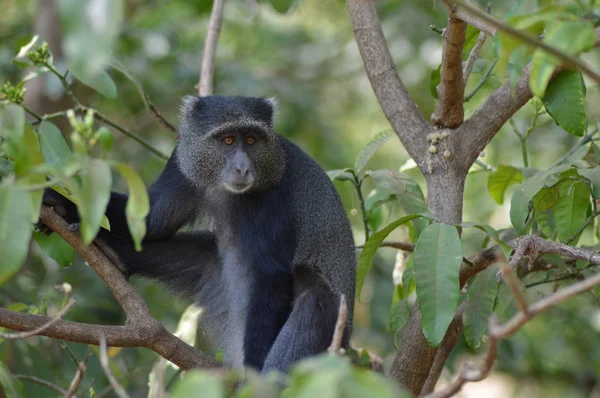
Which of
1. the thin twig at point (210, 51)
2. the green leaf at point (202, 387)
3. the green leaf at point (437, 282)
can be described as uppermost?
the thin twig at point (210, 51)

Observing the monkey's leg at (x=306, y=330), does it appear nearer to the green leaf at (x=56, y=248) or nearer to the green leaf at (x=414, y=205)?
the green leaf at (x=414, y=205)

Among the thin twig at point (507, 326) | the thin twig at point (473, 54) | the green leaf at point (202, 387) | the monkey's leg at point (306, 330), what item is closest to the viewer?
the green leaf at point (202, 387)

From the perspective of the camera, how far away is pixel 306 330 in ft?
15.5

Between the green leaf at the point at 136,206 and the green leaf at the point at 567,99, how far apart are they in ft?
7.25

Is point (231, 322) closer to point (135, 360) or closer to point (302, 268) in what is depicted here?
point (302, 268)

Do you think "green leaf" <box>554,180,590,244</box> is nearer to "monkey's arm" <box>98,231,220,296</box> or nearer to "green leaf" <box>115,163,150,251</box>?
"monkey's arm" <box>98,231,220,296</box>

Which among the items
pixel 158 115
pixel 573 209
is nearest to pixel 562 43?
pixel 573 209

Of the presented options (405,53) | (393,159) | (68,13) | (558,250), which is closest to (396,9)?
(405,53)

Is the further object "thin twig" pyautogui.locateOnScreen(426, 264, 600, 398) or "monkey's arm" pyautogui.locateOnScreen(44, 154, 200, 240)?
"monkey's arm" pyautogui.locateOnScreen(44, 154, 200, 240)

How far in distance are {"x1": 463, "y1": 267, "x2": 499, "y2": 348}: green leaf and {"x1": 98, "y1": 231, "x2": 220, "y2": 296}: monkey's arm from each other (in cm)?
190

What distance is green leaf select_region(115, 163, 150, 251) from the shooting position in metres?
2.21

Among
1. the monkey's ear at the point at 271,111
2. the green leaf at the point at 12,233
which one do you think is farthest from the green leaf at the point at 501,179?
the green leaf at the point at 12,233

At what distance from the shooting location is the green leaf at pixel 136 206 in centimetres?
221

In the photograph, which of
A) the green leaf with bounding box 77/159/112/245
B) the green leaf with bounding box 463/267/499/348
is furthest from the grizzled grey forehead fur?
the green leaf with bounding box 77/159/112/245
